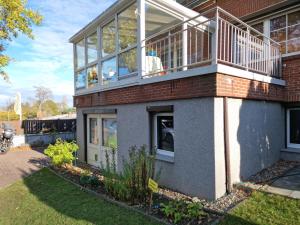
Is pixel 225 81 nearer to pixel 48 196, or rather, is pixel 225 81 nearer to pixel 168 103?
pixel 168 103

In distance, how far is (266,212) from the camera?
416 cm

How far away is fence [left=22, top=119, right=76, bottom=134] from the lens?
1652cm

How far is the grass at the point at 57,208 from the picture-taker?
4523mm

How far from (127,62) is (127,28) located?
1.06 metres

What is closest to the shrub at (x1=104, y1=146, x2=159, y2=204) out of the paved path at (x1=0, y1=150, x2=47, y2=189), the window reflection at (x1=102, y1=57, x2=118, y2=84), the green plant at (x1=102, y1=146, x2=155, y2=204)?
the green plant at (x1=102, y1=146, x2=155, y2=204)

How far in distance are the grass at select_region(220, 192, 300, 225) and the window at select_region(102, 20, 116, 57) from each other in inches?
240

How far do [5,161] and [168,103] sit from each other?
28.0ft

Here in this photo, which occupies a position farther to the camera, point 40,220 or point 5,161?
point 5,161

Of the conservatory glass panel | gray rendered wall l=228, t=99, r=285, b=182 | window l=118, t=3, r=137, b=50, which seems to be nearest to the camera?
gray rendered wall l=228, t=99, r=285, b=182

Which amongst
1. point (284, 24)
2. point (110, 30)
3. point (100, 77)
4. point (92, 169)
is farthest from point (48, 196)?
point (284, 24)

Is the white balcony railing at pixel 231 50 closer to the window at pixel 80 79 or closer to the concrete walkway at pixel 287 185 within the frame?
the concrete walkway at pixel 287 185

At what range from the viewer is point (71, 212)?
4.92 m

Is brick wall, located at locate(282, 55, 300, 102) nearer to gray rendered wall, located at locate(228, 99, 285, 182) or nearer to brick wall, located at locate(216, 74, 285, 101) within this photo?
brick wall, located at locate(216, 74, 285, 101)

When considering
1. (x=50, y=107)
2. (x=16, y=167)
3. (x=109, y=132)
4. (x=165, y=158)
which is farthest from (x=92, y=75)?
(x=50, y=107)
